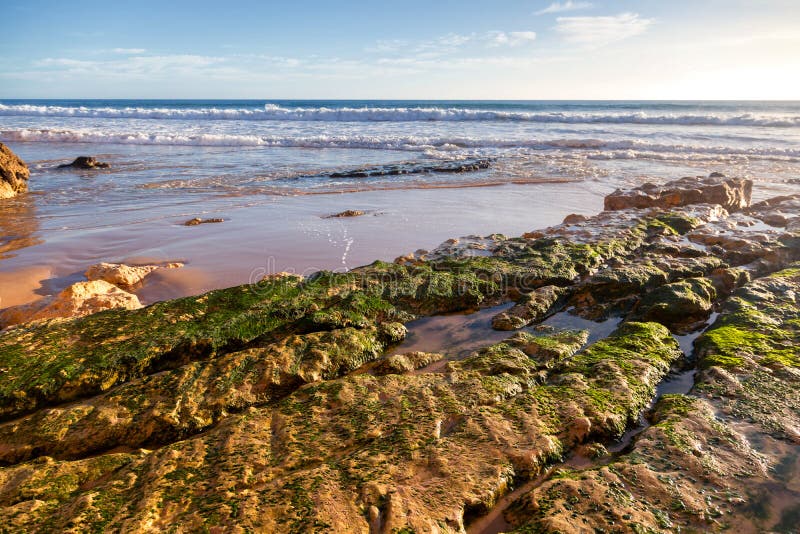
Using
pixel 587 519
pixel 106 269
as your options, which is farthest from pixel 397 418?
pixel 106 269

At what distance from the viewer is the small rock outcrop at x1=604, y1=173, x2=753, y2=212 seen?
8344mm

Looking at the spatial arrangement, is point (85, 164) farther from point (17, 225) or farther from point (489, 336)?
point (489, 336)

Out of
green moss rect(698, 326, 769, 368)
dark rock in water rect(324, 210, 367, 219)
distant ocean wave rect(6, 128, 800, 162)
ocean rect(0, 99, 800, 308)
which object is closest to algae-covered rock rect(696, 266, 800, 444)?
green moss rect(698, 326, 769, 368)

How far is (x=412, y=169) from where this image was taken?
1463cm

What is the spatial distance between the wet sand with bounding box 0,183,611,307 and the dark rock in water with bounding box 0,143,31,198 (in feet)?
1.27

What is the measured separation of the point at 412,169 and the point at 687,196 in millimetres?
8297

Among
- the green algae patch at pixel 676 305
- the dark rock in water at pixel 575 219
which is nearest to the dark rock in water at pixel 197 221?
the dark rock in water at pixel 575 219

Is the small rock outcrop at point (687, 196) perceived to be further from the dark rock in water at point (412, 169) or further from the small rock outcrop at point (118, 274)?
the small rock outcrop at point (118, 274)

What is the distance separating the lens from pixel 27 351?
340 cm

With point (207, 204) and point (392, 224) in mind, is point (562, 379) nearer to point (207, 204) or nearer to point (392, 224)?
point (392, 224)

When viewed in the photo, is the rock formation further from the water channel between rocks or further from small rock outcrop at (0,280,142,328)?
the water channel between rocks

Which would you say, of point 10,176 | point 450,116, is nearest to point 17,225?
point 10,176

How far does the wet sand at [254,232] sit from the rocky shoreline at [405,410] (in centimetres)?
200

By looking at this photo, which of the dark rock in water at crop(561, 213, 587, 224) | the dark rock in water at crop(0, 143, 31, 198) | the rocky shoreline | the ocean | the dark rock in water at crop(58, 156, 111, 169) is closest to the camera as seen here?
the rocky shoreline
